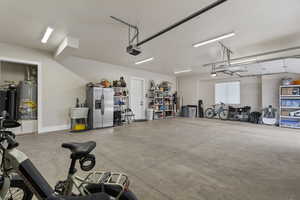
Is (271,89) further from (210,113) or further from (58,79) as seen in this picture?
(58,79)

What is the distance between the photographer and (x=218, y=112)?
9.23m

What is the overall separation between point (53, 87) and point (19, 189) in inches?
185

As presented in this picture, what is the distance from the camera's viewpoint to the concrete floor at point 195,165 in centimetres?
186

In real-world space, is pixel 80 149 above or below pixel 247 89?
below

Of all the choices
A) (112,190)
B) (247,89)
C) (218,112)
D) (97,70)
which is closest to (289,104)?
(247,89)

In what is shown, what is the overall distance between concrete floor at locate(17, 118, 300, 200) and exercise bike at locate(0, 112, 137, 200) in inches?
35.2

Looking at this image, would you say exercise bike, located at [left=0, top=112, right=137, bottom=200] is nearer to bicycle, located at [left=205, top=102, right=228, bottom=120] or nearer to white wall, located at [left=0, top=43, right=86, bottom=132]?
white wall, located at [left=0, top=43, right=86, bottom=132]

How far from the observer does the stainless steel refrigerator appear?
219 inches

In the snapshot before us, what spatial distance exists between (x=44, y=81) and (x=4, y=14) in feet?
8.21

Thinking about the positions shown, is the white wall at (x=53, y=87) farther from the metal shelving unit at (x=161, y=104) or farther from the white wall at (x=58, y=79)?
the metal shelving unit at (x=161, y=104)

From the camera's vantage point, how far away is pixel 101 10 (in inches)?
109

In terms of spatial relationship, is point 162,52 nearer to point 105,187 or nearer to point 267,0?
point 267,0

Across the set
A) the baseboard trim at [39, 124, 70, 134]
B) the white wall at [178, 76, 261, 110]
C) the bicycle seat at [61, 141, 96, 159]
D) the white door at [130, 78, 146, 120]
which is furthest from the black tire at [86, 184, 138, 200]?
the white wall at [178, 76, 261, 110]

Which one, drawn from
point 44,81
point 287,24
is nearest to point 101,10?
point 44,81
